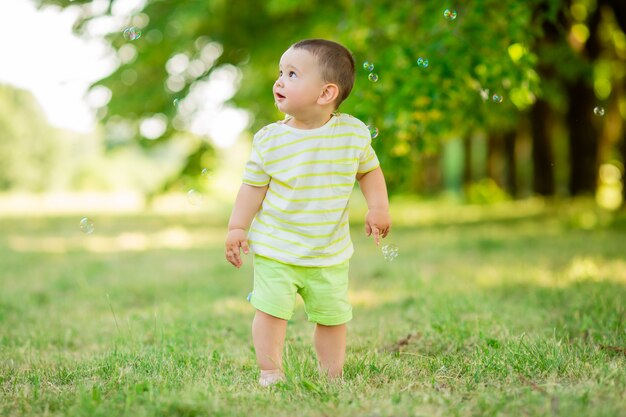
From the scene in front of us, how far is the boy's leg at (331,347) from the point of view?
3555 mm

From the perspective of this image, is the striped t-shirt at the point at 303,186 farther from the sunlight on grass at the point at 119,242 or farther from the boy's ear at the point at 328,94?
the sunlight on grass at the point at 119,242

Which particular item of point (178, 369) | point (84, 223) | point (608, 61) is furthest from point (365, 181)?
point (608, 61)

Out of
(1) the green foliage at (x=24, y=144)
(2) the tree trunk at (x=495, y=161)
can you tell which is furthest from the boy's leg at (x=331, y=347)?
(1) the green foliage at (x=24, y=144)

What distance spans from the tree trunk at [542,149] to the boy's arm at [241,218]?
1574cm

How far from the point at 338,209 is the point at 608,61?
Answer: 1500 centimetres

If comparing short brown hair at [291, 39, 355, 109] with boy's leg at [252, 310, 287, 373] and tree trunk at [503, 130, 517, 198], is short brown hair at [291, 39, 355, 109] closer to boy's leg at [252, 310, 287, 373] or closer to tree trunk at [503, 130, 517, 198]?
boy's leg at [252, 310, 287, 373]

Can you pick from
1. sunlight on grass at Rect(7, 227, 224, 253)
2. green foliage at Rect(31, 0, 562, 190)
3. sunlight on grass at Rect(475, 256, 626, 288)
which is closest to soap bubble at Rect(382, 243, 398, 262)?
green foliage at Rect(31, 0, 562, 190)

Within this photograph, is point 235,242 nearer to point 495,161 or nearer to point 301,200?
point 301,200

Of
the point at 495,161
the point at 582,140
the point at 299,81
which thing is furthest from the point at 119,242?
the point at 495,161

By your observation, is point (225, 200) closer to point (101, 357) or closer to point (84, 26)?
point (84, 26)

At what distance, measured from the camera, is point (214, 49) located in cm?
1416

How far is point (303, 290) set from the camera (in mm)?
3520

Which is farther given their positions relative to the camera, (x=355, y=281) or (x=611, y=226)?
(x=611, y=226)

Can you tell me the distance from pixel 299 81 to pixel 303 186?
0.50 m
